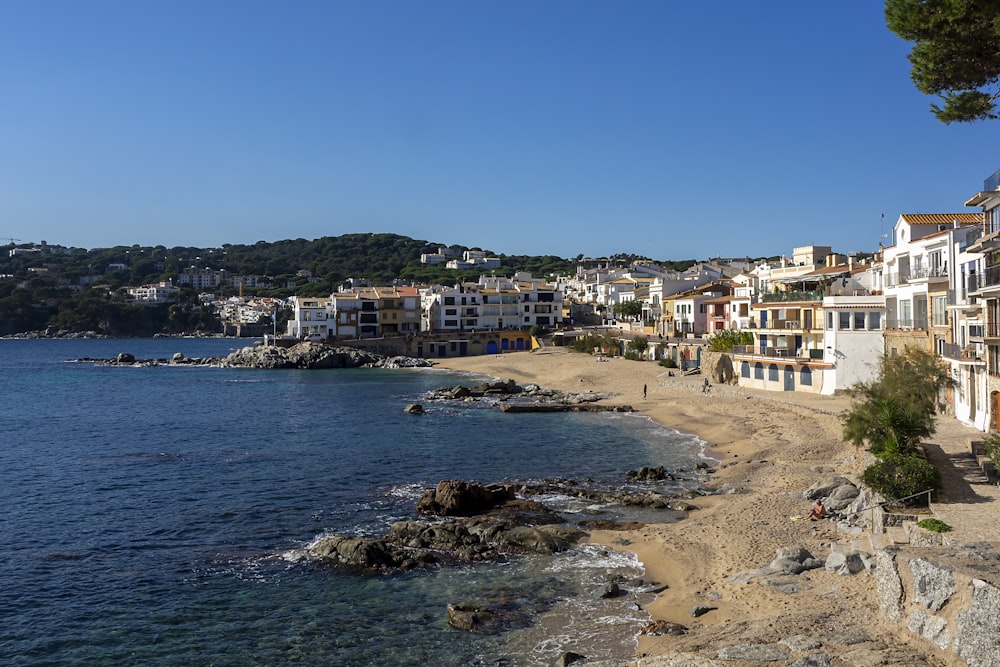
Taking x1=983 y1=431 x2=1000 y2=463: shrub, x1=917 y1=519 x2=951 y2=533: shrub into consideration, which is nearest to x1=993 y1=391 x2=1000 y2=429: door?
x1=983 y1=431 x2=1000 y2=463: shrub

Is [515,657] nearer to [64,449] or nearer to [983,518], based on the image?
[983,518]

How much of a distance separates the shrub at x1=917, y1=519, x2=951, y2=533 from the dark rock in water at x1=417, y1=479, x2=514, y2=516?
1409cm

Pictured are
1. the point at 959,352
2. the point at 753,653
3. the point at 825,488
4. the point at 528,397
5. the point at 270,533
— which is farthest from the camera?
the point at 528,397

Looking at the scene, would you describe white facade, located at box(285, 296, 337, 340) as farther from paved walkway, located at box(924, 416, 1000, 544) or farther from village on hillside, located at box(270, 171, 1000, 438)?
paved walkway, located at box(924, 416, 1000, 544)

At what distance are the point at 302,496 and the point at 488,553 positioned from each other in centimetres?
1049

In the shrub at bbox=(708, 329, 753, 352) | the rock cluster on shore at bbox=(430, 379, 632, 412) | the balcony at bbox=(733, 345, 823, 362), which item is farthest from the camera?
the shrub at bbox=(708, 329, 753, 352)

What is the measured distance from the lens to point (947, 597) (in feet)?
39.4

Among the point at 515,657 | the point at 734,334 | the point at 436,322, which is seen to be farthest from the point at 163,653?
the point at 436,322

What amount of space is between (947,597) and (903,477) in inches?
372

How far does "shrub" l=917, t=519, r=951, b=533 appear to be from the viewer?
16.3 meters

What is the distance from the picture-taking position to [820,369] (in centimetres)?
4828

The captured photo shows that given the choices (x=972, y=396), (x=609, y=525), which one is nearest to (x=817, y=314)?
(x=972, y=396)

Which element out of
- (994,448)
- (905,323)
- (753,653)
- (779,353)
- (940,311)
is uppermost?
(940,311)

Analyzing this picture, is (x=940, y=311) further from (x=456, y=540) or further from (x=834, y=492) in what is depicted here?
(x=456, y=540)
